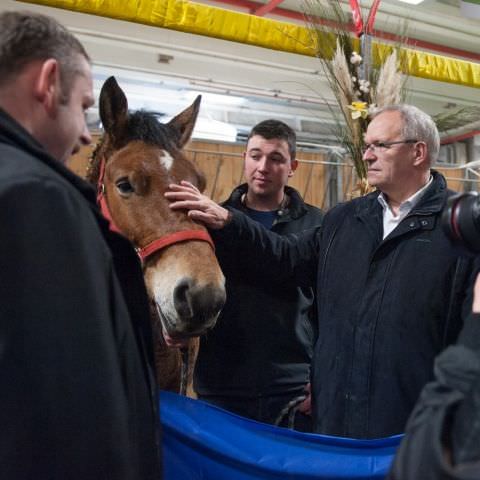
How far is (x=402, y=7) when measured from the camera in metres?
5.04

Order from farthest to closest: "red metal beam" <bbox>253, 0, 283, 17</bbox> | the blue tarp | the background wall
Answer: "red metal beam" <bbox>253, 0, 283, 17</bbox> < the background wall < the blue tarp

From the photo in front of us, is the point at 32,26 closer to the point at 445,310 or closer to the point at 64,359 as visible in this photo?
the point at 64,359

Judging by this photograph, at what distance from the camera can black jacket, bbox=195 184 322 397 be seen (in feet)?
6.07

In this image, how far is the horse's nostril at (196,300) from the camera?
1.41 m

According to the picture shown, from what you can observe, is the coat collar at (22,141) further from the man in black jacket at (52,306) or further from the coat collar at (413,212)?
the coat collar at (413,212)

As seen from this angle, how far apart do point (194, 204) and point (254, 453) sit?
29.4 inches

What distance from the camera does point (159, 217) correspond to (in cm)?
157

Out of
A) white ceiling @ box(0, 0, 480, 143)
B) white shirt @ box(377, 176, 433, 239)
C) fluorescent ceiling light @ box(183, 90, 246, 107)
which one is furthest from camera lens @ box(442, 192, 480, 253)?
fluorescent ceiling light @ box(183, 90, 246, 107)

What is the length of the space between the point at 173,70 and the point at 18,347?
525 cm

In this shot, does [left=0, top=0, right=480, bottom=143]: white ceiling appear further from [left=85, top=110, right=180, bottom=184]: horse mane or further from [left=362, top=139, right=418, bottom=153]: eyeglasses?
[left=85, top=110, right=180, bottom=184]: horse mane

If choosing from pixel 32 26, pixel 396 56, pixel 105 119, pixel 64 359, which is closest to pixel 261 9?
pixel 396 56

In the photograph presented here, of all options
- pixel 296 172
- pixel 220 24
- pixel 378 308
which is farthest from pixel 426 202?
Result: pixel 296 172

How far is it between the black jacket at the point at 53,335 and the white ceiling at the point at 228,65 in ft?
13.8

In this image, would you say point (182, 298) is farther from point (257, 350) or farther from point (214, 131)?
point (214, 131)
